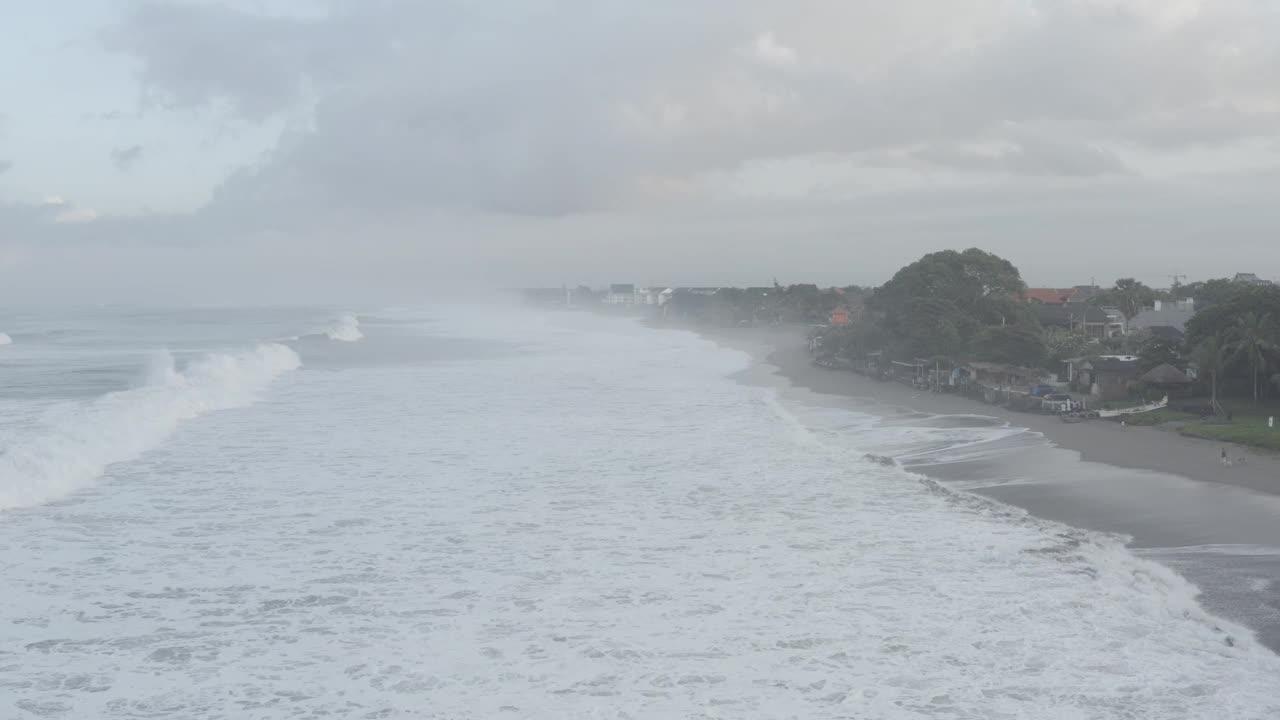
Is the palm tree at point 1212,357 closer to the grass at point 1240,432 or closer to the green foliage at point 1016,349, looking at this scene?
the grass at point 1240,432

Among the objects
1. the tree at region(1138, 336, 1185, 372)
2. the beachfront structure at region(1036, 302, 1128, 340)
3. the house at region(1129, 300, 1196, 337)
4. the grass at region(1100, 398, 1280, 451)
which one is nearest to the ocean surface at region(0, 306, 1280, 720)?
the grass at region(1100, 398, 1280, 451)

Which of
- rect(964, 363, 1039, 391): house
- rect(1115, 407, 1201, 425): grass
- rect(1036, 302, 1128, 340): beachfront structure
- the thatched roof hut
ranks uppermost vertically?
rect(1036, 302, 1128, 340): beachfront structure

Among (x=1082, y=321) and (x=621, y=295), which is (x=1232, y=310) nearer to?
(x=1082, y=321)

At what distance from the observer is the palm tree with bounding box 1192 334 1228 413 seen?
26234 millimetres

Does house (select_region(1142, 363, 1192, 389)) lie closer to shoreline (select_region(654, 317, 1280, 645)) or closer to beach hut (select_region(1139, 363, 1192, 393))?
beach hut (select_region(1139, 363, 1192, 393))

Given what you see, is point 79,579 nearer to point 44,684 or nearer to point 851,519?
point 44,684

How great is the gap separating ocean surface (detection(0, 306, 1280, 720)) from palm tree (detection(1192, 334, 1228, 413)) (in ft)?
21.0

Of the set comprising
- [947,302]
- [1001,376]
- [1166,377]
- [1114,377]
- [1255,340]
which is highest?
[947,302]

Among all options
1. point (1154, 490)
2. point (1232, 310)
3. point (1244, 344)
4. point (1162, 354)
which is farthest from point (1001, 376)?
point (1154, 490)

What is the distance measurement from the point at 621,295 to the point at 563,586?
549 feet

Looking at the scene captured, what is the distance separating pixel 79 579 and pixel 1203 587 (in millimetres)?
14069

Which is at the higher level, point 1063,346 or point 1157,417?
point 1063,346

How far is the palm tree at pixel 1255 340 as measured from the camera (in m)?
25.5

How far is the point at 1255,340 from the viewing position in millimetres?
25578
